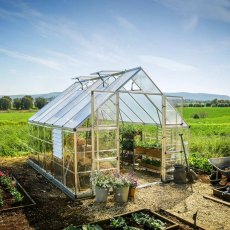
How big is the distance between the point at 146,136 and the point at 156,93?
439 centimetres

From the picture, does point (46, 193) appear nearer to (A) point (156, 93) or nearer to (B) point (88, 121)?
(B) point (88, 121)

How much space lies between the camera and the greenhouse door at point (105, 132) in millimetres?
8664

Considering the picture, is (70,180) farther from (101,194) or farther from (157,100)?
(157,100)

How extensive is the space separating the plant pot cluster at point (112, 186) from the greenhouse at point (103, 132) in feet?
1.48

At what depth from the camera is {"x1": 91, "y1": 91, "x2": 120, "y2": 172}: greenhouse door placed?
28.4ft

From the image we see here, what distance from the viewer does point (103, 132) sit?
29.4ft

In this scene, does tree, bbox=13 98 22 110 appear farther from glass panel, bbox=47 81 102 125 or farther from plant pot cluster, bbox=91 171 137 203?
plant pot cluster, bbox=91 171 137 203

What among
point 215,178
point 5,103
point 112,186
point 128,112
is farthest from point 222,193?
point 5,103

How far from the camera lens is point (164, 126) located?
33.0ft

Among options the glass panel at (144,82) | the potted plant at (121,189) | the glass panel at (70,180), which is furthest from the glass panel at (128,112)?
the potted plant at (121,189)

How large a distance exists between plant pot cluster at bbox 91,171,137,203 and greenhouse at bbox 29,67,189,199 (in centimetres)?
45

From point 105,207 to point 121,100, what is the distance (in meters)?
5.77

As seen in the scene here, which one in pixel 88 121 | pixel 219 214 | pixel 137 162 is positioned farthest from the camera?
pixel 137 162

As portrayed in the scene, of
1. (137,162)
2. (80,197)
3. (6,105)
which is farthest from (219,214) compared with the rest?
(6,105)
